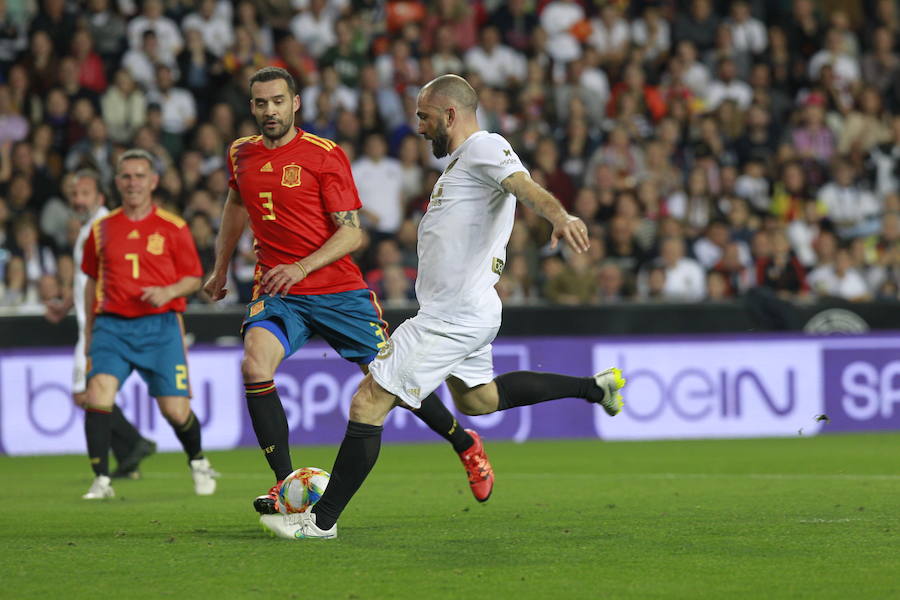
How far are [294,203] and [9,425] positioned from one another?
686 centimetres

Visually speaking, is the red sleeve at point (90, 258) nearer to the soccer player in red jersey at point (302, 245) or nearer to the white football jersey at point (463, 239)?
the soccer player in red jersey at point (302, 245)

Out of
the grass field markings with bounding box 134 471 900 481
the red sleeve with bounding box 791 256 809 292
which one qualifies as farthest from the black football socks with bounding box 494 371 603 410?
the red sleeve with bounding box 791 256 809 292

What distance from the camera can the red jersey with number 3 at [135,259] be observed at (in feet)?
32.6

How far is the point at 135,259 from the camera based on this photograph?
9969 millimetres

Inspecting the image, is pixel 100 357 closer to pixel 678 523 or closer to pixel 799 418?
pixel 678 523

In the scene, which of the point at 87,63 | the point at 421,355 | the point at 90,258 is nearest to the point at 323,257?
the point at 421,355

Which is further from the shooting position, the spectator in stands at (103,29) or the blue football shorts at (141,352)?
the spectator in stands at (103,29)

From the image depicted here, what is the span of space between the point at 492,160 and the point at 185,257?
3841 mm

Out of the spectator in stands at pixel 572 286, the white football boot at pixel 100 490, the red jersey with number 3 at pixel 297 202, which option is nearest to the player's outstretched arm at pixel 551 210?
the red jersey with number 3 at pixel 297 202

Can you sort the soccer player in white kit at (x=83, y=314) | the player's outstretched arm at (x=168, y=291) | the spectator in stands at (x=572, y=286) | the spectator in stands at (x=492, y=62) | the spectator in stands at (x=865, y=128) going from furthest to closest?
the spectator in stands at (x=865, y=128) → the spectator in stands at (x=492, y=62) → the spectator in stands at (x=572, y=286) → the soccer player in white kit at (x=83, y=314) → the player's outstretched arm at (x=168, y=291)

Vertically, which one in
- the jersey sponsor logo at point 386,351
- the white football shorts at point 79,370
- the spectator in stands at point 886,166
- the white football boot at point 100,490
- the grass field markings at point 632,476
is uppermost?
the spectator in stands at point 886,166

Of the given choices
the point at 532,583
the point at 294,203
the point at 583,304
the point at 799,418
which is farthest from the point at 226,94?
the point at 532,583

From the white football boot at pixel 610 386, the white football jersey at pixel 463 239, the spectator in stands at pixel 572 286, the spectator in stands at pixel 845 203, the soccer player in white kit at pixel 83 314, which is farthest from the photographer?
the spectator in stands at pixel 845 203

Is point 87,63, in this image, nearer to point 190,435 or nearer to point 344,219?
point 190,435
